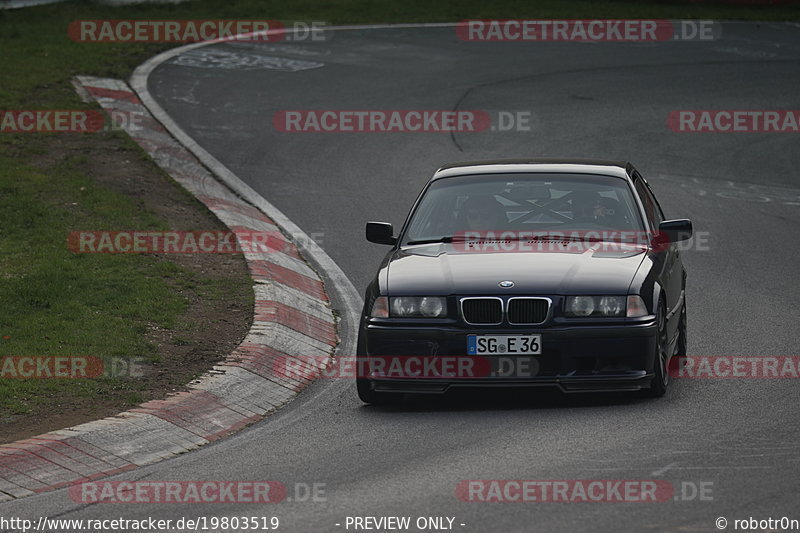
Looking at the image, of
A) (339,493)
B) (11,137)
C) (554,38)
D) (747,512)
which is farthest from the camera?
(554,38)

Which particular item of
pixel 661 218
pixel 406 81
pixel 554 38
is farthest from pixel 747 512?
pixel 554 38

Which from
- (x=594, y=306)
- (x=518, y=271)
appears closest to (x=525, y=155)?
(x=518, y=271)

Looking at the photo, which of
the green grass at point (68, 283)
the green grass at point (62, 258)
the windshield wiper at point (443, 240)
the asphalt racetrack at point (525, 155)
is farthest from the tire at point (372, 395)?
the green grass at point (68, 283)

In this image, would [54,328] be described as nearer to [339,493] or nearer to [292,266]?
[292,266]

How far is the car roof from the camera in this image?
33.6 ft

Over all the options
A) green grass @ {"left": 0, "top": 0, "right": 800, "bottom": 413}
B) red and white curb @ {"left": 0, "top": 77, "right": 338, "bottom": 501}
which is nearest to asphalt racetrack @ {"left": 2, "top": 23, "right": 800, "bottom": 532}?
red and white curb @ {"left": 0, "top": 77, "right": 338, "bottom": 501}

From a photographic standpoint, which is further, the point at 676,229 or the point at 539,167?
the point at 539,167

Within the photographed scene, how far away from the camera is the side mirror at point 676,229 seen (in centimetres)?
957

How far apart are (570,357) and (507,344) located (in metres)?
0.40

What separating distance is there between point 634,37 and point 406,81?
8.60 m

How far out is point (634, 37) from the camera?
3069 cm

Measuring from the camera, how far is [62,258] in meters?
12.3

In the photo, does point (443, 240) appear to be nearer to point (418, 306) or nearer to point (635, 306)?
point (418, 306)

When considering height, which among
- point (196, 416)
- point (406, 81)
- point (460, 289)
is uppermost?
point (406, 81)
